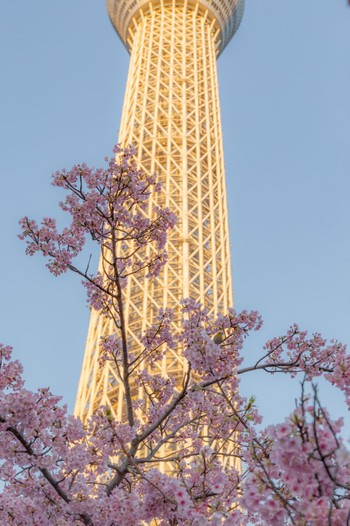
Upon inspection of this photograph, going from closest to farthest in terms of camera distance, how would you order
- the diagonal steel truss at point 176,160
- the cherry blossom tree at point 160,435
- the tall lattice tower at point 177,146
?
the cherry blossom tree at point 160,435 → the diagonal steel truss at point 176,160 → the tall lattice tower at point 177,146

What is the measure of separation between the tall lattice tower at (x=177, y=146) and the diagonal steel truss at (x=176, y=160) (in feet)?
0.10

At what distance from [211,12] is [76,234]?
20.9 m

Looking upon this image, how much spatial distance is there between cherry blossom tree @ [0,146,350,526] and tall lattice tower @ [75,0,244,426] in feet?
24.3

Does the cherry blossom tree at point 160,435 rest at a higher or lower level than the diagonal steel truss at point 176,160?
lower

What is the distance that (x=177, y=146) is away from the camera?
746 inches

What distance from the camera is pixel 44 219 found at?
19.8 ft

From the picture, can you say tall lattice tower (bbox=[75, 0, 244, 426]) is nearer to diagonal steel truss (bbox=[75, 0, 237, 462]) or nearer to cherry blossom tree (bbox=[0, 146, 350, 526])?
diagonal steel truss (bbox=[75, 0, 237, 462])

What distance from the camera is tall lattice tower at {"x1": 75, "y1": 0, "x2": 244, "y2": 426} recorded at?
49.8 feet

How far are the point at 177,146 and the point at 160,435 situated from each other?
43.7ft

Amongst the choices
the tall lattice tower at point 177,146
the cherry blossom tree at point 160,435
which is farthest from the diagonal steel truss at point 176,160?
the cherry blossom tree at point 160,435

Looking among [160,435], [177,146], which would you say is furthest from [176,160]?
[160,435]

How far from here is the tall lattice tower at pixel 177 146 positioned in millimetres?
15180

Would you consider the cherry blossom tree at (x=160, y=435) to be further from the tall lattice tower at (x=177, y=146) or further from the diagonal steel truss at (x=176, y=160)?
the tall lattice tower at (x=177, y=146)

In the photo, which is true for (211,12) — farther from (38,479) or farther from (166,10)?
(38,479)
